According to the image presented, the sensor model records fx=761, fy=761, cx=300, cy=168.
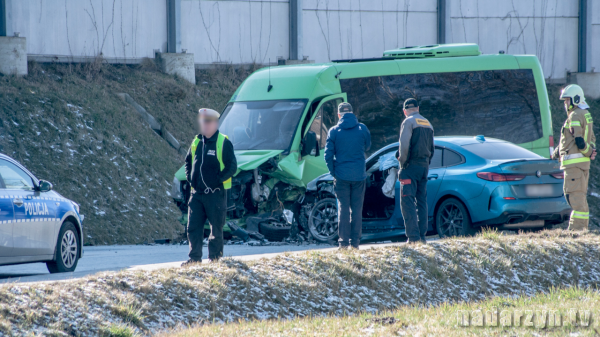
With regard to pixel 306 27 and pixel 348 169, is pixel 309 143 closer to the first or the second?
pixel 348 169

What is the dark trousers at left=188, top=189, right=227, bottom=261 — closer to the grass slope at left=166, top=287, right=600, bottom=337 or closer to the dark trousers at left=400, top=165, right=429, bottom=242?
the grass slope at left=166, top=287, right=600, bottom=337

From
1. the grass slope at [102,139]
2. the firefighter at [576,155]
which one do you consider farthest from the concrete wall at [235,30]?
the firefighter at [576,155]

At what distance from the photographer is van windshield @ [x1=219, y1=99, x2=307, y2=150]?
42.1 ft

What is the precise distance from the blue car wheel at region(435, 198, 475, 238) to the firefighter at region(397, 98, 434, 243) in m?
1.48

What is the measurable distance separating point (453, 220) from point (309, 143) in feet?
9.04

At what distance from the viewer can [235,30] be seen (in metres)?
22.8

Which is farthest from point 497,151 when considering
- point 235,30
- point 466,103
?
point 235,30

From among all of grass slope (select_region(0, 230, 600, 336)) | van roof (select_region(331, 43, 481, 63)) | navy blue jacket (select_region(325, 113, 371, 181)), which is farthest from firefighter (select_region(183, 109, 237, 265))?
van roof (select_region(331, 43, 481, 63))

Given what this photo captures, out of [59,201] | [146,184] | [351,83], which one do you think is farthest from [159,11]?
[59,201]

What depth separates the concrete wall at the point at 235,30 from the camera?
22.0m

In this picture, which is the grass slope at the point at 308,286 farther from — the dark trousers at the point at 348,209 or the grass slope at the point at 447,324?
the dark trousers at the point at 348,209

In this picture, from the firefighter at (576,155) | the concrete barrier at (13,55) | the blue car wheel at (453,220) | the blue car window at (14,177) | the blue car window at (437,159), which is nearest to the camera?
the blue car window at (14,177)

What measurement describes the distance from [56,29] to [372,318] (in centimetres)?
1556

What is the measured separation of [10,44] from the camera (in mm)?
17828
